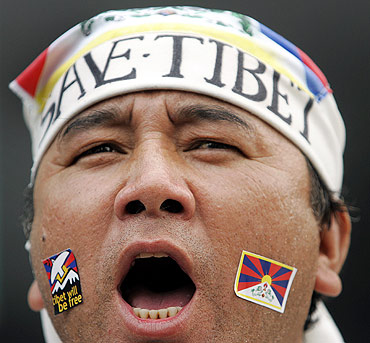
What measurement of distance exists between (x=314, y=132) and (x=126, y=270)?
1.08m

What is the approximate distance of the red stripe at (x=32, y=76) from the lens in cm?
282

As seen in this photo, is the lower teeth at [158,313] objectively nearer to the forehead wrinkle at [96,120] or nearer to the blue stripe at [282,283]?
the blue stripe at [282,283]

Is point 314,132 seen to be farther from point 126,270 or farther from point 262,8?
point 262,8

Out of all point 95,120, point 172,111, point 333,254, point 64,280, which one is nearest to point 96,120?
point 95,120

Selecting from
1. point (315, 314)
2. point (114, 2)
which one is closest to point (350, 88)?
point (114, 2)

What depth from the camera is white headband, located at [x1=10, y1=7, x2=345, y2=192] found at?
240cm

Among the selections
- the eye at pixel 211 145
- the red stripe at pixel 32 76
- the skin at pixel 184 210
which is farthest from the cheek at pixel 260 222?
the red stripe at pixel 32 76

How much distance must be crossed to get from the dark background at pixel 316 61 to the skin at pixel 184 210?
2574 mm

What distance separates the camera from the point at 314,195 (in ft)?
8.32

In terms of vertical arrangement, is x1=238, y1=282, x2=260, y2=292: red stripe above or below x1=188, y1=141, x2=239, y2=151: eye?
below

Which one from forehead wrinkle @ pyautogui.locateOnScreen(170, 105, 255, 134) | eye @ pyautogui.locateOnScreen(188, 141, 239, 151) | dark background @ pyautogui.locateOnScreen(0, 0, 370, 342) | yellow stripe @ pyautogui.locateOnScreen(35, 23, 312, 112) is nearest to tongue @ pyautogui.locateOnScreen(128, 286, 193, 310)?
eye @ pyautogui.locateOnScreen(188, 141, 239, 151)

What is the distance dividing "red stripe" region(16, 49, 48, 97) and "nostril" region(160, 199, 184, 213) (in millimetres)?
1108

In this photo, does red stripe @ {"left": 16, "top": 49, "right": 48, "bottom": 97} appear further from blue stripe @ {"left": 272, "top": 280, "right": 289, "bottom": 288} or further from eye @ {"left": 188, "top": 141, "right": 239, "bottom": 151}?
blue stripe @ {"left": 272, "top": 280, "right": 289, "bottom": 288}

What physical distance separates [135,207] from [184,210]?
0.58 feet
